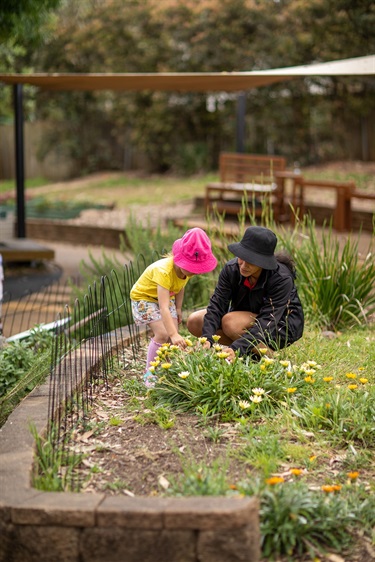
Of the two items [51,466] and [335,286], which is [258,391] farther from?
[335,286]

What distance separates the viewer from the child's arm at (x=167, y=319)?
471 cm

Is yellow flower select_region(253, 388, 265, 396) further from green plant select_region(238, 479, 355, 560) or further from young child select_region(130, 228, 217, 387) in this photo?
green plant select_region(238, 479, 355, 560)

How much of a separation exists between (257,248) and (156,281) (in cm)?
62

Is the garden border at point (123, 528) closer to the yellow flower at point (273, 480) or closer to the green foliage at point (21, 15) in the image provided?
the yellow flower at point (273, 480)

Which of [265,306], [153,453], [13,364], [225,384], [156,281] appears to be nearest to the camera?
[153,453]

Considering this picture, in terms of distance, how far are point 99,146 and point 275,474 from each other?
788 inches

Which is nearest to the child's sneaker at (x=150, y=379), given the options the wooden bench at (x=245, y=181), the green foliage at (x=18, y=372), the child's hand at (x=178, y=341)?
the child's hand at (x=178, y=341)

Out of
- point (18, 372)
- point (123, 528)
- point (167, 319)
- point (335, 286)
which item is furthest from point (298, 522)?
point (335, 286)

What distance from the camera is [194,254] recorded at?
4.75 meters

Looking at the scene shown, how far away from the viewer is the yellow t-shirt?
488cm

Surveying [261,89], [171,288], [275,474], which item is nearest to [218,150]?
[261,89]

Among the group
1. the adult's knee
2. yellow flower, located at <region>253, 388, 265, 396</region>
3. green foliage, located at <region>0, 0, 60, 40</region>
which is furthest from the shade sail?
yellow flower, located at <region>253, 388, 265, 396</region>

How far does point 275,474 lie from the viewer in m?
3.57

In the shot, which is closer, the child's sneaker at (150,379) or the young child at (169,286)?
the child's sneaker at (150,379)
